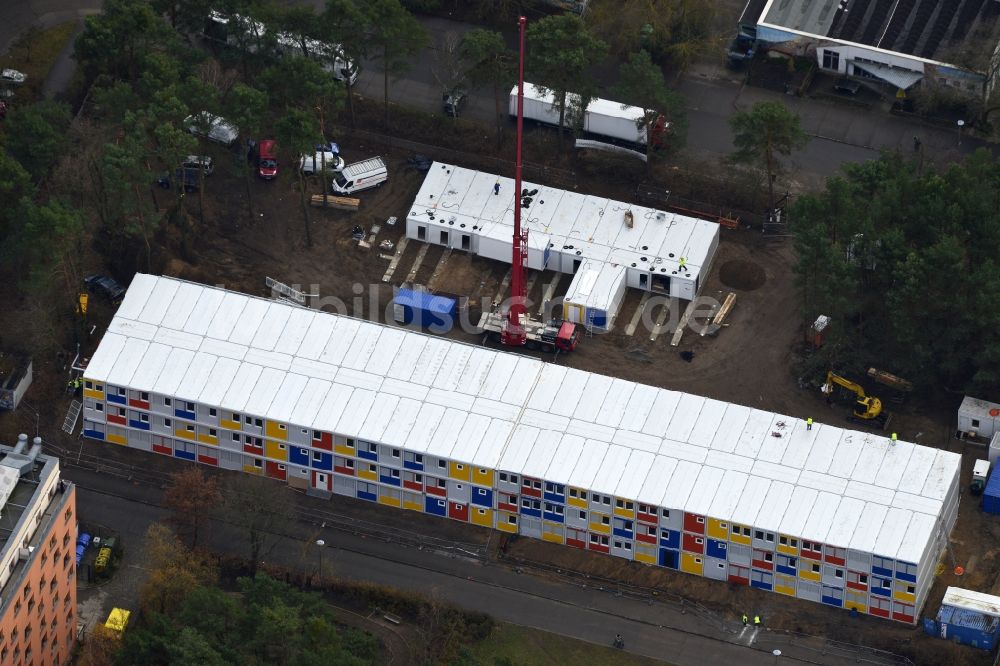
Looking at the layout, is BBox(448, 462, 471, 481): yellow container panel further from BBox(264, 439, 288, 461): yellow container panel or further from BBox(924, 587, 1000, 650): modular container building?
BBox(924, 587, 1000, 650): modular container building

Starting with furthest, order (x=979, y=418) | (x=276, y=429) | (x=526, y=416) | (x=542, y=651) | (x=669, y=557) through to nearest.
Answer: (x=979, y=418) < (x=276, y=429) < (x=526, y=416) < (x=669, y=557) < (x=542, y=651)

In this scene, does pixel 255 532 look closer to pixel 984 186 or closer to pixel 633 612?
pixel 633 612

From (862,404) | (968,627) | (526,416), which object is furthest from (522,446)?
(968,627)

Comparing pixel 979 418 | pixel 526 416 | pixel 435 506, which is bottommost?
pixel 435 506

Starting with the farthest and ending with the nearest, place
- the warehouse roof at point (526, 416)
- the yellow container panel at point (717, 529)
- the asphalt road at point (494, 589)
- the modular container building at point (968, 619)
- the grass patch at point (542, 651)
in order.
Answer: the warehouse roof at point (526, 416) < the yellow container panel at point (717, 529) < the asphalt road at point (494, 589) < the grass patch at point (542, 651) < the modular container building at point (968, 619)

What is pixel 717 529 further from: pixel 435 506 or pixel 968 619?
pixel 435 506

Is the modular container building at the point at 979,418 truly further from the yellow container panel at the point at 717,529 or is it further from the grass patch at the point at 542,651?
the grass patch at the point at 542,651

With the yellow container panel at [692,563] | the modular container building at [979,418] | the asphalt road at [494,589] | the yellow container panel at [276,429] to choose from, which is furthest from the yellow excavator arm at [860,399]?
the yellow container panel at [276,429]
